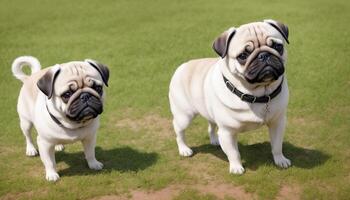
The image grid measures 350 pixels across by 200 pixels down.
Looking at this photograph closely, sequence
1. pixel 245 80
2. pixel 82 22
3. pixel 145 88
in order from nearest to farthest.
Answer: pixel 245 80 → pixel 145 88 → pixel 82 22

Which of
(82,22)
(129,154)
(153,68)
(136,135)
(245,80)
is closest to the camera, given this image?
(245,80)

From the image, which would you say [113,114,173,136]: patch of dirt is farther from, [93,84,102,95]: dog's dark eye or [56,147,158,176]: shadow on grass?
[93,84,102,95]: dog's dark eye

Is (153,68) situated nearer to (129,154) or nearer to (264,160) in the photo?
(129,154)

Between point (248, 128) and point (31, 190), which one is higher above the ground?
point (248, 128)

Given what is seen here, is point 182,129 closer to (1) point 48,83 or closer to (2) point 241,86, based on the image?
(2) point 241,86

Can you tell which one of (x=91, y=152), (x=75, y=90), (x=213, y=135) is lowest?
(x=213, y=135)

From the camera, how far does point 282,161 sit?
7.04 metres

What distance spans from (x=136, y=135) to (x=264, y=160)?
2339 millimetres

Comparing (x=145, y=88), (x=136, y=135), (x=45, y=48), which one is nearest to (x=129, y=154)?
(x=136, y=135)

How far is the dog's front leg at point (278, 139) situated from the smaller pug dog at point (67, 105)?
2294mm

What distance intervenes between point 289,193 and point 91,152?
280 cm

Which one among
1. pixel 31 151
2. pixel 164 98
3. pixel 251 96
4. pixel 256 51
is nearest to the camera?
pixel 256 51

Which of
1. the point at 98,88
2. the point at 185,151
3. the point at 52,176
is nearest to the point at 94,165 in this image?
the point at 52,176

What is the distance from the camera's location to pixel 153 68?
11977 millimetres
